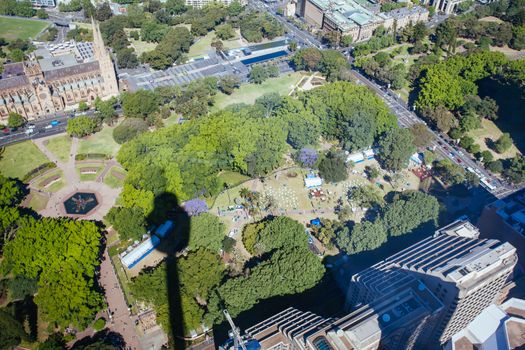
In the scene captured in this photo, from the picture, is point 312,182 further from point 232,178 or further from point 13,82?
point 13,82

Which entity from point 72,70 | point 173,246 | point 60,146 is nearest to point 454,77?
point 173,246

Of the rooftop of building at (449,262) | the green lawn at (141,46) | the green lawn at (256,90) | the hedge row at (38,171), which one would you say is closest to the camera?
the rooftop of building at (449,262)

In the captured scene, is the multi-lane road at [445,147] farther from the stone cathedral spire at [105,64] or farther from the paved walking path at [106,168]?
the paved walking path at [106,168]

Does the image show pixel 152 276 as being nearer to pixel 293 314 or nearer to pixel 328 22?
→ pixel 293 314

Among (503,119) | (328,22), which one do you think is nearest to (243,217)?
(503,119)

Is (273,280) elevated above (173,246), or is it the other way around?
(273,280)

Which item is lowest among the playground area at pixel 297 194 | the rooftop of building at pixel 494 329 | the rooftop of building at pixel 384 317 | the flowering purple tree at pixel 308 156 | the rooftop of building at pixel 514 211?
the playground area at pixel 297 194

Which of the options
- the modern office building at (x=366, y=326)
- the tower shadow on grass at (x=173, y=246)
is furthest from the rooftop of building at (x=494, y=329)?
the tower shadow on grass at (x=173, y=246)
